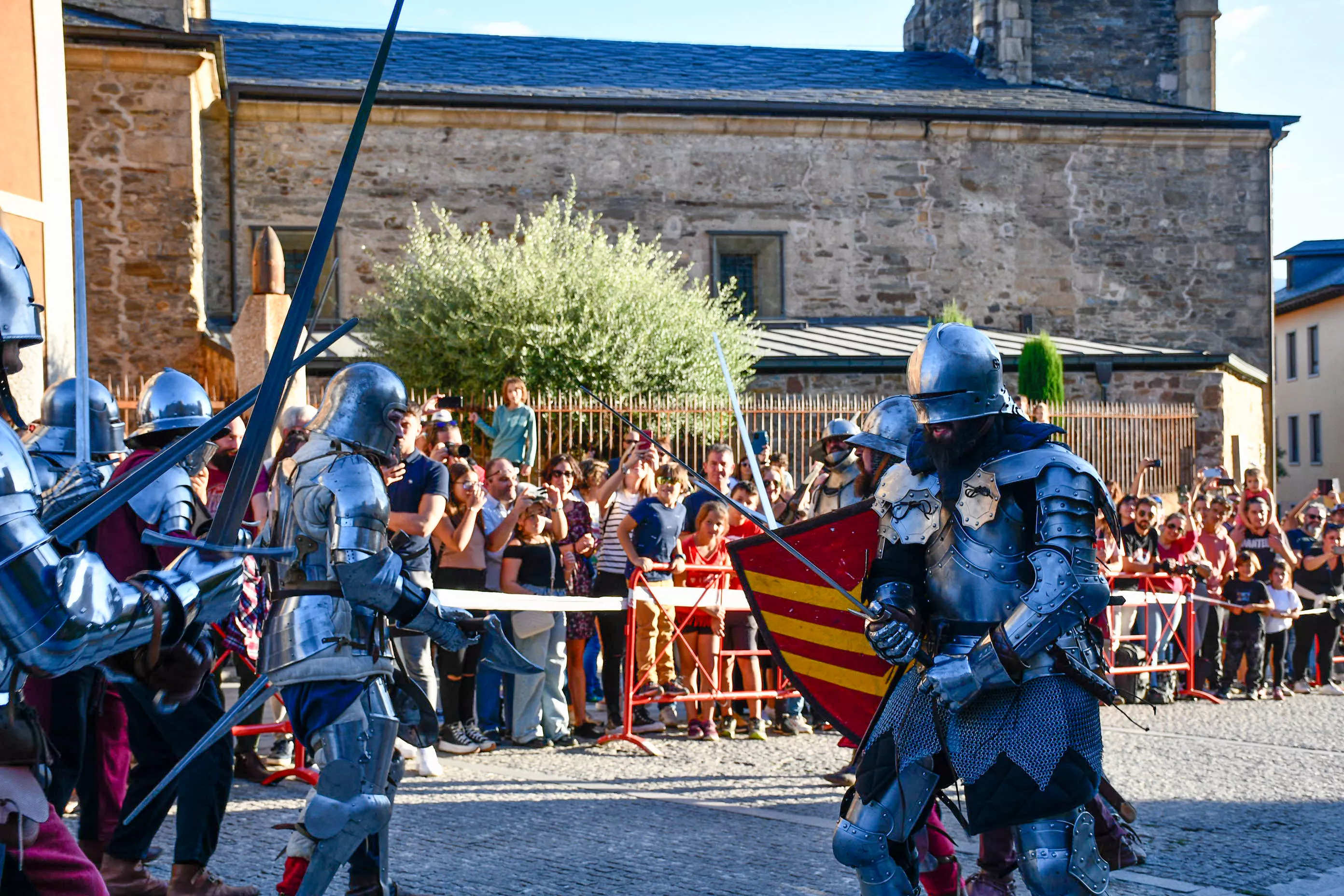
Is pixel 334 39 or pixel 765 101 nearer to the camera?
pixel 765 101

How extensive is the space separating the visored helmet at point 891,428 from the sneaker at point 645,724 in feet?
12.6

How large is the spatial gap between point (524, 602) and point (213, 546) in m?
5.35

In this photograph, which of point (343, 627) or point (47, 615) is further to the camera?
point (343, 627)

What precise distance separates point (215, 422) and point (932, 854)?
2813 mm

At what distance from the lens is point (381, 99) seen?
21266 millimetres

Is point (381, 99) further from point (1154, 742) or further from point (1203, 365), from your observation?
point (1154, 742)

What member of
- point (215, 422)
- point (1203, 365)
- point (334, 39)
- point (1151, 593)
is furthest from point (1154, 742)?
point (334, 39)

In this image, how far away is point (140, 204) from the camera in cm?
1902

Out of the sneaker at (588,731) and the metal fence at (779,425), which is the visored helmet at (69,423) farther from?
the metal fence at (779,425)

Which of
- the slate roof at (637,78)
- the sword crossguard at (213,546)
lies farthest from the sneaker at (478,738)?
the slate roof at (637,78)

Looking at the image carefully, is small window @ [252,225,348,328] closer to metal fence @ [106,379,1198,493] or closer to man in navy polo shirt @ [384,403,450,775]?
metal fence @ [106,379,1198,493]

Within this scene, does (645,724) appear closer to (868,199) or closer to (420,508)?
(420,508)

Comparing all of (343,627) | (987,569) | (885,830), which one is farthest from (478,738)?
(987,569)

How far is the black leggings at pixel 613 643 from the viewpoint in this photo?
29.0 feet
